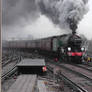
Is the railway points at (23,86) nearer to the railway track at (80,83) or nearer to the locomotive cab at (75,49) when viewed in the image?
the railway track at (80,83)

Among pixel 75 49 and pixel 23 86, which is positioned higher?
pixel 75 49

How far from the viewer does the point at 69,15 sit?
14.5 m

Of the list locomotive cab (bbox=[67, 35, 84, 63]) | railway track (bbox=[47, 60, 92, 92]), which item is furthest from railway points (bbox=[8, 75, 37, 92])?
locomotive cab (bbox=[67, 35, 84, 63])

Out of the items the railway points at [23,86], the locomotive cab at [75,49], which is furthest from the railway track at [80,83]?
the locomotive cab at [75,49]

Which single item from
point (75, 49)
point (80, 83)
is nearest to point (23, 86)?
point (80, 83)

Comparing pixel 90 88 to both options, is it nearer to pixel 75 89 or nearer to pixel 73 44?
pixel 75 89

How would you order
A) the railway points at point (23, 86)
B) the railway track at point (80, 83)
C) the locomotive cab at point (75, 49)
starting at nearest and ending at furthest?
the railway points at point (23, 86), the railway track at point (80, 83), the locomotive cab at point (75, 49)

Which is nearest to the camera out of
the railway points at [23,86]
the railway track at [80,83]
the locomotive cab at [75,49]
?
the railway points at [23,86]

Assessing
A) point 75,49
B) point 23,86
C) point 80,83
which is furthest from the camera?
point 75,49

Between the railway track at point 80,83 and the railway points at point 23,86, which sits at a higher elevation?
the railway points at point 23,86

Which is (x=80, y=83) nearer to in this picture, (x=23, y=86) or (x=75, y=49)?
(x=23, y=86)

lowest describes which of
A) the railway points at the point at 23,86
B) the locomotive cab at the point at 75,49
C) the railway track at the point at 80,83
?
the railway track at the point at 80,83

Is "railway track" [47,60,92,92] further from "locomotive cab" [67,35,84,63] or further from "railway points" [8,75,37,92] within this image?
"locomotive cab" [67,35,84,63]

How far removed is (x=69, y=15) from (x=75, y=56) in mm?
4080
